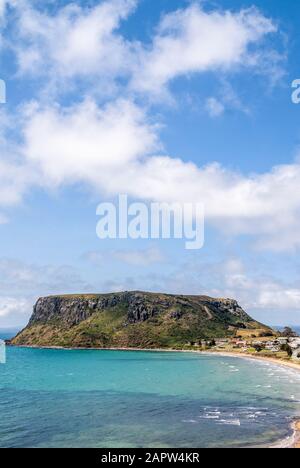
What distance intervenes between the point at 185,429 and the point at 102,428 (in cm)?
1419

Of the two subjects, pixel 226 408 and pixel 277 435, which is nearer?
pixel 277 435

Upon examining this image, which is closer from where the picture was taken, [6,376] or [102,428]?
[102,428]

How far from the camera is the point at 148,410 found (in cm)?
8988

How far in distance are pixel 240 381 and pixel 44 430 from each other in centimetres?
7818

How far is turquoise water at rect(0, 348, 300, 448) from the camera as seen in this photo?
67.8m

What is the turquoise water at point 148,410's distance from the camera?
222 ft

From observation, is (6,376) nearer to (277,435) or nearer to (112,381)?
(112,381)

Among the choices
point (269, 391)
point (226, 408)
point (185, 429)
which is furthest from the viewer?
point (269, 391)

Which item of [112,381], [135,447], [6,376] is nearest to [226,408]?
[135,447]

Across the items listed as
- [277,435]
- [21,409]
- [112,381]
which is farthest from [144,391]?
[277,435]

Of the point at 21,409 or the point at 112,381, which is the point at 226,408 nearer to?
the point at 21,409

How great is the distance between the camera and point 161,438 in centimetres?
6712

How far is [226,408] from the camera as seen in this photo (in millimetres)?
91562
